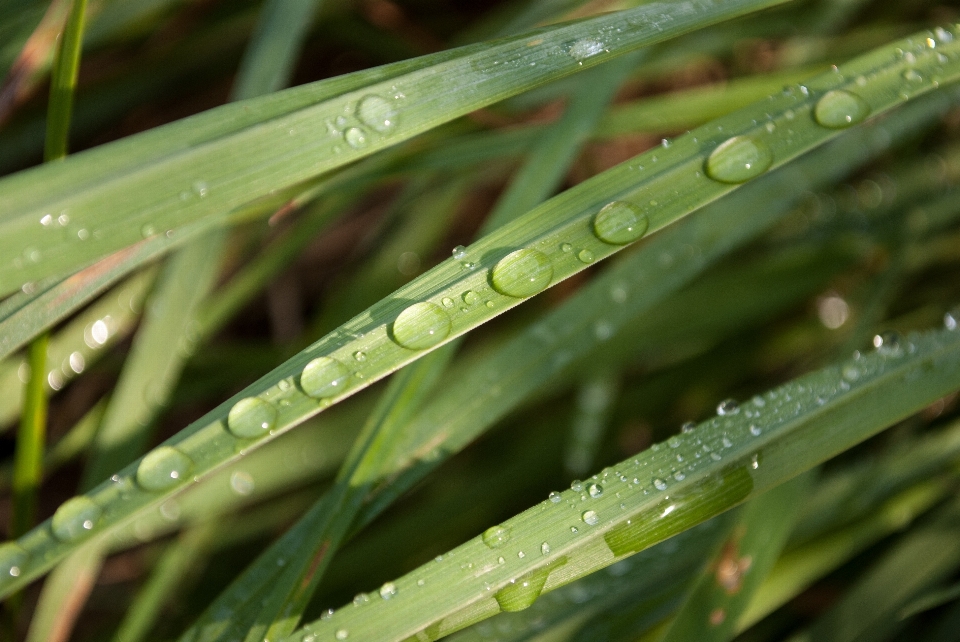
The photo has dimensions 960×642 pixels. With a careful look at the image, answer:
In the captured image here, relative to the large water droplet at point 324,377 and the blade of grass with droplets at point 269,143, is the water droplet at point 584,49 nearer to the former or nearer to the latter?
the blade of grass with droplets at point 269,143

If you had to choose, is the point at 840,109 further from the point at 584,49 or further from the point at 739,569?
the point at 739,569

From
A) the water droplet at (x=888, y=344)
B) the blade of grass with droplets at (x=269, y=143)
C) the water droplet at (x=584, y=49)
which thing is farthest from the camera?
the water droplet at (x=888, y=344)

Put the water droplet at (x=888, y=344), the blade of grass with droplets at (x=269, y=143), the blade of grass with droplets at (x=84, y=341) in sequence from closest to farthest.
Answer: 1. the blade of grass with droplets at (x=269, y=143)
2. the water droplet at (x=888, y=344)
3. the blade of grass with droplets at (x=84, y=341)

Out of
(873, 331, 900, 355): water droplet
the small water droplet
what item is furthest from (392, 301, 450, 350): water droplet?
(873, 331, 900, 355): water droplet

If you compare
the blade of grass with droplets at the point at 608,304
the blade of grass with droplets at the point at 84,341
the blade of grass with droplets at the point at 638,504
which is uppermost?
the blade of grass with droplets at the point at 84,341

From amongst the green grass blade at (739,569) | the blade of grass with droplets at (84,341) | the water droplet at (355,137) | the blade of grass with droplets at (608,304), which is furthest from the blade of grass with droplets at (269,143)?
the blade of grass with droplets at (84,341)

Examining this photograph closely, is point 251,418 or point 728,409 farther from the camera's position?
point 728,409

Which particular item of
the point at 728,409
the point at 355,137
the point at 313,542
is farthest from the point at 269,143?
the point at 728,409
